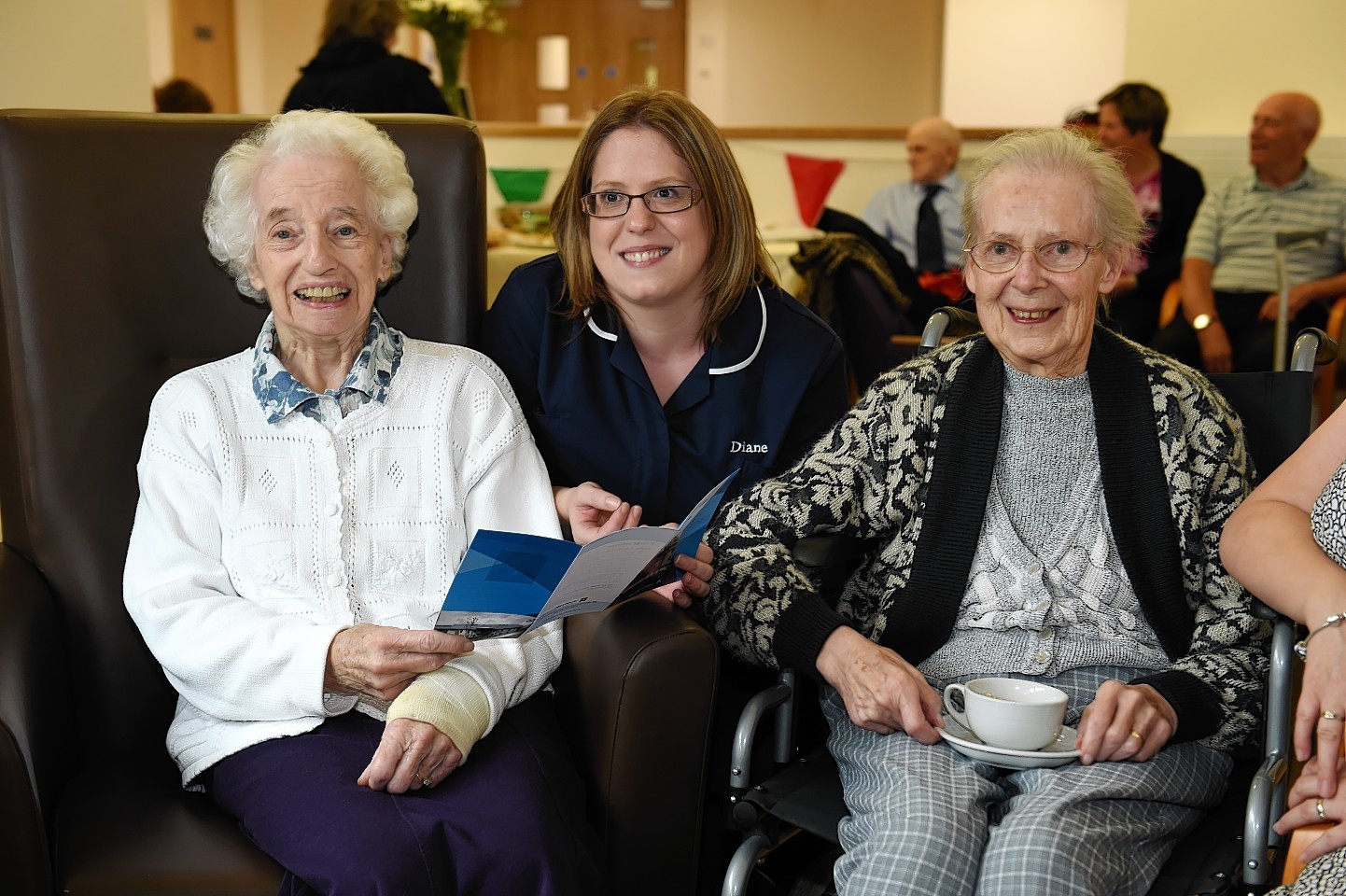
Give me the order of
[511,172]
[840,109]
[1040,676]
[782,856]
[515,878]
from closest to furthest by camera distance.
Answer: [515,878]
[1040,676]
[782,856]
[511,172]
[840,109]

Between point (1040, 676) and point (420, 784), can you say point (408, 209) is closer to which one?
point (420, 784)

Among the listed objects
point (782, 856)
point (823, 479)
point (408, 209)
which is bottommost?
point (782, 856)

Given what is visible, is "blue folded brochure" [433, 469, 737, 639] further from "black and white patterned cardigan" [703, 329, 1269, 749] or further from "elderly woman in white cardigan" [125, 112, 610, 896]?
"black and white patterned cardigan" [703, 329, 1269, 749]

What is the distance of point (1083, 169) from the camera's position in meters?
1.67

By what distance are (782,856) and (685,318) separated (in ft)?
2.67

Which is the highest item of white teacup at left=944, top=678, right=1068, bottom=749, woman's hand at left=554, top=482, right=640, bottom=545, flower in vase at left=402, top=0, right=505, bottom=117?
flower in vase at left=402, top=0, right=505, bottom=117

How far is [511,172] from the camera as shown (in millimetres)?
5402

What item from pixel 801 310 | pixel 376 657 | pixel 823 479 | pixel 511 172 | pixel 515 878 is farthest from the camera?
pixel 511 172

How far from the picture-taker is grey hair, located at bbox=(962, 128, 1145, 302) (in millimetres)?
1669

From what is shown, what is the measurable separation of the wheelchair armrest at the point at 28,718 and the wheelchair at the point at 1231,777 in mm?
741

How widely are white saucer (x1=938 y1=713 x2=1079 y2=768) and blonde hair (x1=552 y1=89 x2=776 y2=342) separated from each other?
0.77 meters

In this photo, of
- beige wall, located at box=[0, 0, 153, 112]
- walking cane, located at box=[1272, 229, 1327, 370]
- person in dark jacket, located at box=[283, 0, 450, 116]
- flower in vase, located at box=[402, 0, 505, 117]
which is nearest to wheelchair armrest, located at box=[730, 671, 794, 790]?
beige wall, located at box=[0, 0, 153, 112]

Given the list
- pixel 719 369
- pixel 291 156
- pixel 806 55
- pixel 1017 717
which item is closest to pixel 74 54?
pixel 291 156

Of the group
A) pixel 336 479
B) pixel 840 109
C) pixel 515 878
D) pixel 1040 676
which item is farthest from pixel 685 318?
pixel 840 109
